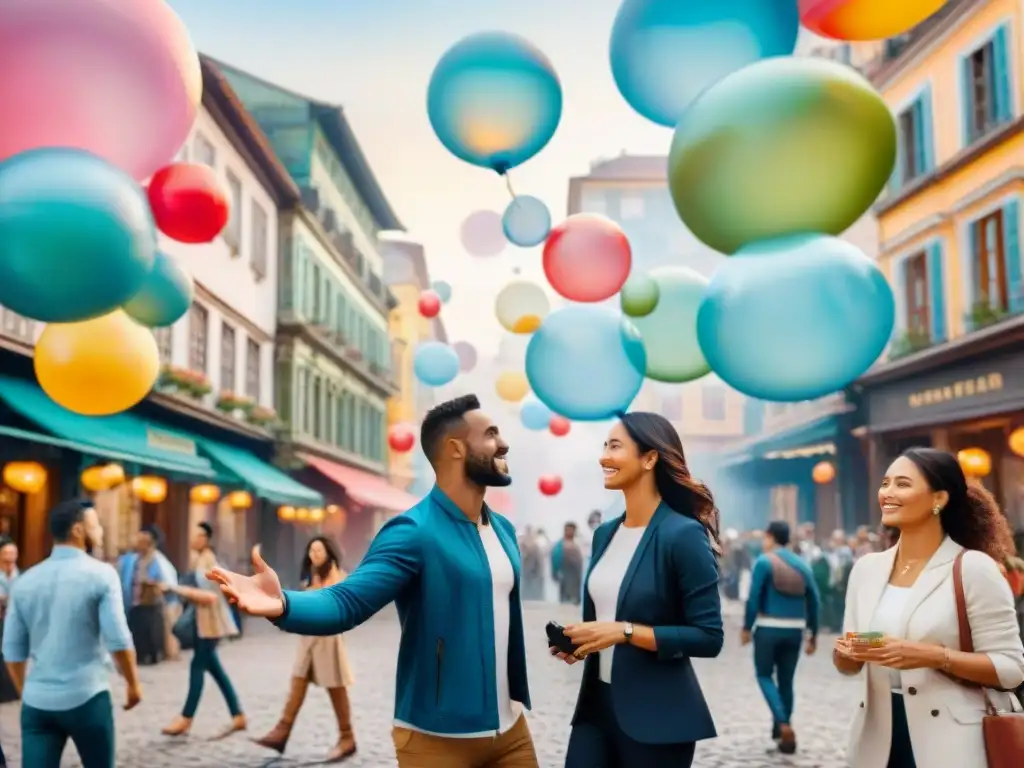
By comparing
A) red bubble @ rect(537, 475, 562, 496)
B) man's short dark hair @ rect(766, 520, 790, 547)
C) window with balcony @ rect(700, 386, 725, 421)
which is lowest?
man's short dark hair @ rect(766, 520, 790, 547)

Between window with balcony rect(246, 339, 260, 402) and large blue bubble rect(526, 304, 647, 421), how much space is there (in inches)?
735

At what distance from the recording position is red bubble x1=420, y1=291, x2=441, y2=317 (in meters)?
14.0

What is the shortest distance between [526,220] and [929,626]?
15.4ft

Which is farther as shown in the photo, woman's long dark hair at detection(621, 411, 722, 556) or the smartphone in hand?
woman's long dark hair at detection(621, 411, 722, 556)

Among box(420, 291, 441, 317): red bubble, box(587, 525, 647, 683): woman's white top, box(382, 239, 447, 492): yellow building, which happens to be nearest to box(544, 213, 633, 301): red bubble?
box(587, 525, 647, 683): woman's white top

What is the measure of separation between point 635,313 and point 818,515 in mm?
24064

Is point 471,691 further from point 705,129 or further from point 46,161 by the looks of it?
point 46,161

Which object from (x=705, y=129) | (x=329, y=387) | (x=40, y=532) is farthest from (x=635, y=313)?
(x=329, y=387)

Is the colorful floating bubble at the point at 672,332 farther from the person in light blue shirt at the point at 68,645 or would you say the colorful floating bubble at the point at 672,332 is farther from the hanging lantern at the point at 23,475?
the hanging lantern at the point at 23,475

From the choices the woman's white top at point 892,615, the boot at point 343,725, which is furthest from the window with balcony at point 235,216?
the woman's white top at point 892,615

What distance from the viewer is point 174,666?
1516 centimetres

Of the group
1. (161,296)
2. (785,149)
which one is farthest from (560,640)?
(161,296)

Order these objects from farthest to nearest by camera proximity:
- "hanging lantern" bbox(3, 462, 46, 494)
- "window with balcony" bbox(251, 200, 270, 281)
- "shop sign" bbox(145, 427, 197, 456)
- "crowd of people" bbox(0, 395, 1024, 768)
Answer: "window with balcony" bbox(251, 200, 270, 281) < "shop sign" bbox(145, 427, 197, 456) < "hanging lantern" bbox(3, 462, 46, 494) < "crowd of people" bbox(0, 395, 1024, 768)

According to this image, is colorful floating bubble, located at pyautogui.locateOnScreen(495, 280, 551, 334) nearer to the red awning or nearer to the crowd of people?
the crowd of people
